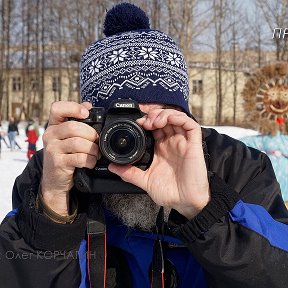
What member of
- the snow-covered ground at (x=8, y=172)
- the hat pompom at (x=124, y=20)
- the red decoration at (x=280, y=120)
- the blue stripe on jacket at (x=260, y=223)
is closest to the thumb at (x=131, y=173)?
the blue stripe on jacket at (x=260, y=223)

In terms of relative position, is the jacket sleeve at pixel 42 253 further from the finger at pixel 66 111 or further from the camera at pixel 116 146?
the finger at pixel 66 111

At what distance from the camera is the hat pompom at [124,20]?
5.92 feet

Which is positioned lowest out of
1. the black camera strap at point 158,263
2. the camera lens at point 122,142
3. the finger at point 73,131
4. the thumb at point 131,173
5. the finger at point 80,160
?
the black camera strap at point 158,263

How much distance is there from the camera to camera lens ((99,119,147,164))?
4.43 feet

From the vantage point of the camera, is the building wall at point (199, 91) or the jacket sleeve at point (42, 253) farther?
the building wall at point (199, 91)

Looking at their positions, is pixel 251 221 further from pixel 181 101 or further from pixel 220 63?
pixel 220 63

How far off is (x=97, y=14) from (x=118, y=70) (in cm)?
2628

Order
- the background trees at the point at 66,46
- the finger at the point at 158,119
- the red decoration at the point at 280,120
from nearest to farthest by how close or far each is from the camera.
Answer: the finger at the point at 158,119 → the red decoration at the point at 280,120 → the background trees at the point at 66,46

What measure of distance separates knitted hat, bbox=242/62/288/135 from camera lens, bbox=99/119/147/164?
383 cm

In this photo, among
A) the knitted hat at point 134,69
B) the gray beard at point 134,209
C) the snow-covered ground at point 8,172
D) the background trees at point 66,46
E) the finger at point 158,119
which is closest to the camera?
the finger at point 158,119

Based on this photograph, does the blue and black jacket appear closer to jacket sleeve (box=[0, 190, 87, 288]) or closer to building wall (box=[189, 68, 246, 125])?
jacket sleeve (box=[0, 190, 87, 288])

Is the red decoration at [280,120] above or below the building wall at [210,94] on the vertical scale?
below

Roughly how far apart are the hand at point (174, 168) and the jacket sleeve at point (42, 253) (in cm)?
23

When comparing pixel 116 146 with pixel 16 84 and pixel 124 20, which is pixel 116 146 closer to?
pixel 124 20
